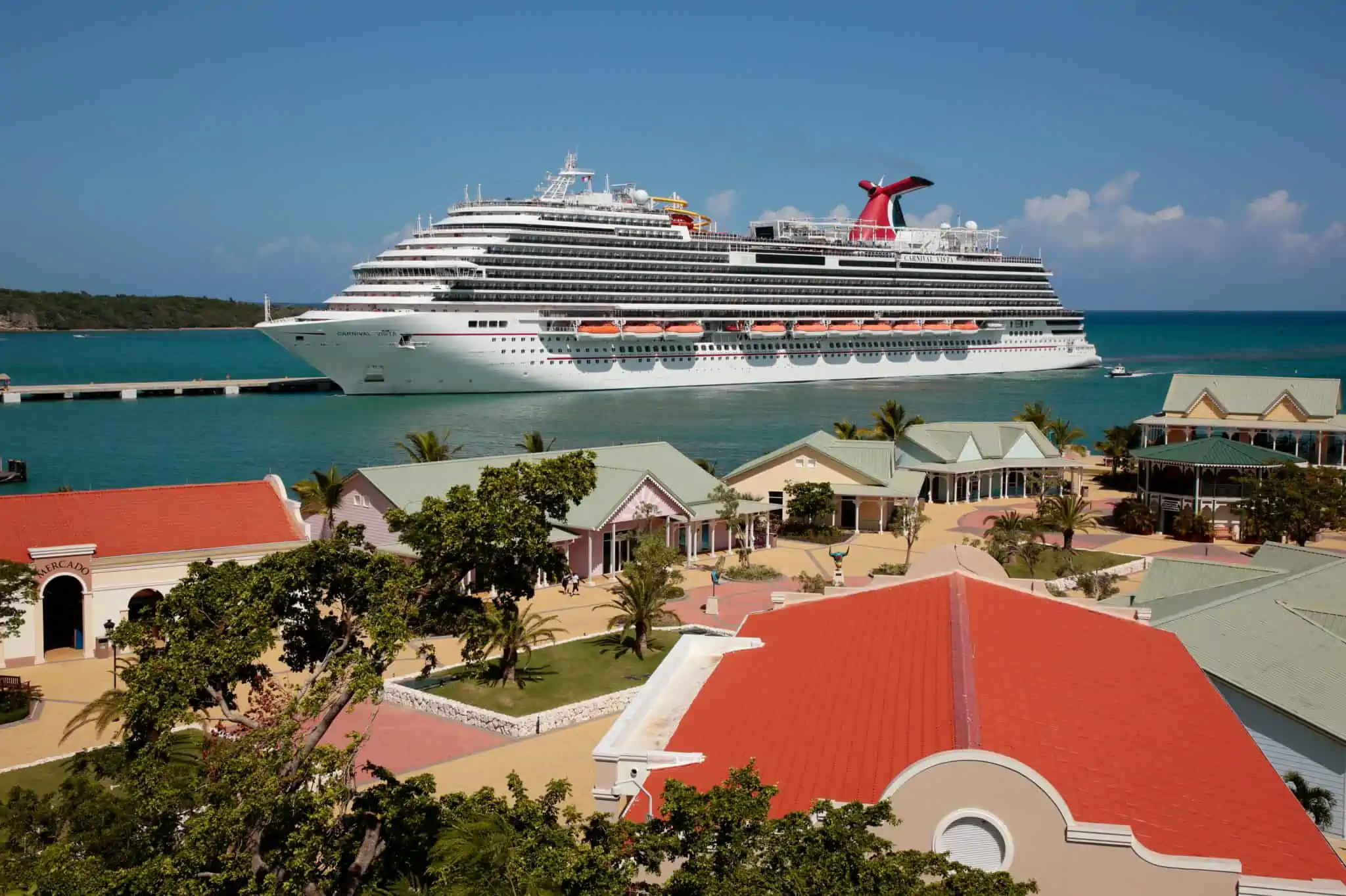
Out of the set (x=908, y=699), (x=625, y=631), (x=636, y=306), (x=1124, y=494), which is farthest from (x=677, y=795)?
(x=636, y=306)

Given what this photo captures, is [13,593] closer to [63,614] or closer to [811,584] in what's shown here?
[63,614]

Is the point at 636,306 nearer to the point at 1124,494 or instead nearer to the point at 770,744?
the point at 1124,494

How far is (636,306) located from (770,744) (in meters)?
70.9

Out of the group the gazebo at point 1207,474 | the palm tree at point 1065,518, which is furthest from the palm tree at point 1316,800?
the gazebo at point 1207,474

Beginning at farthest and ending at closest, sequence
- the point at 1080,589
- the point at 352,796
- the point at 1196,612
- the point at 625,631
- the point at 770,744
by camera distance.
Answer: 1. the point at 1080,589
2. the point at 625,631
3. the point at 1196,612
4. the point at 770,744
5. the point at 352,796

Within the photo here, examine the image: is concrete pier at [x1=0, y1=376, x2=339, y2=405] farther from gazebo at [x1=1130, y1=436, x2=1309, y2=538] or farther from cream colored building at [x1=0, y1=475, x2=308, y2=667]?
gazebo at [x1=1130, y1=436, x2=1309, y2=538]

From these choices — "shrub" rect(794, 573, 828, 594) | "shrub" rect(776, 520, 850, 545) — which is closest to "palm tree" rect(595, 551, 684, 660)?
"shrub" rect(794, 573, 828, 594)

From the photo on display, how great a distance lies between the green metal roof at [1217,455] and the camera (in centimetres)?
3272

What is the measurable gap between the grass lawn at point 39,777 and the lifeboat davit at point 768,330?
7505 cm

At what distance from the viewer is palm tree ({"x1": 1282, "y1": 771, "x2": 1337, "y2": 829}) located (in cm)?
1339

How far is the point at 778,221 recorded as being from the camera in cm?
9375

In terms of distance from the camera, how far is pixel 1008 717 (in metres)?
11.3

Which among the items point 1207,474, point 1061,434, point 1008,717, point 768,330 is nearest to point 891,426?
point 1061,434

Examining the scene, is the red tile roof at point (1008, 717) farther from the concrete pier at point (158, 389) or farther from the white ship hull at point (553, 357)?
the concrete pier at point (158, 389)
